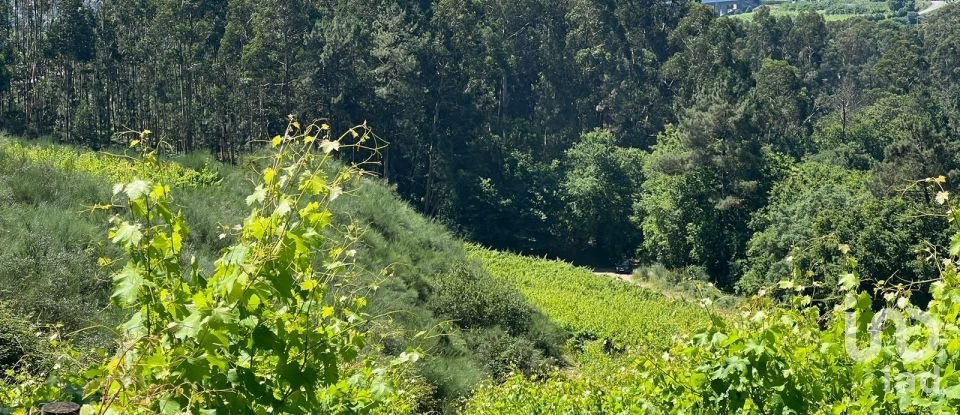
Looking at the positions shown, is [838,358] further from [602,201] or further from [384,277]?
[602,201]

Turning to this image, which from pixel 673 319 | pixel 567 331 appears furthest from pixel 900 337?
pixel 673 319

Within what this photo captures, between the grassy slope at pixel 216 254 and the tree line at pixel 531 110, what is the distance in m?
9.83

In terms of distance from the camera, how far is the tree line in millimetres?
31734

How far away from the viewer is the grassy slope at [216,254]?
870 cm

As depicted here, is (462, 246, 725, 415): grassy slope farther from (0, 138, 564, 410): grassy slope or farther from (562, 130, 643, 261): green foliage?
(562, 130, 643, 261): green foliage

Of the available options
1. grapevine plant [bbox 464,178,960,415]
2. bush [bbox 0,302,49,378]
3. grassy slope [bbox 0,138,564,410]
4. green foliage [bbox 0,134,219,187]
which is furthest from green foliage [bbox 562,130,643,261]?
grapevine plant [bbox 464,178,960,415]

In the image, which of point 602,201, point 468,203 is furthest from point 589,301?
point 468,203

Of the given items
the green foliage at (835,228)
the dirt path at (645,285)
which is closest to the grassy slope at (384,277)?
the dirt path at (645,285)

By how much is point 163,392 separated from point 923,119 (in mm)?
33238

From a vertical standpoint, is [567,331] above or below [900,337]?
below

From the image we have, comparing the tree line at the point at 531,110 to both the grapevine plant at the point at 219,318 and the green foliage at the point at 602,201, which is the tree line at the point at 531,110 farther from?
the grapevine plant at the point at 219,318

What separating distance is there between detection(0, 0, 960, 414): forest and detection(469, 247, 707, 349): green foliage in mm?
155

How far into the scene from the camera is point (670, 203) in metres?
34.8

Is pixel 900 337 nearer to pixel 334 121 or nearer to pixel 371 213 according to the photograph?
pixel 371 213
